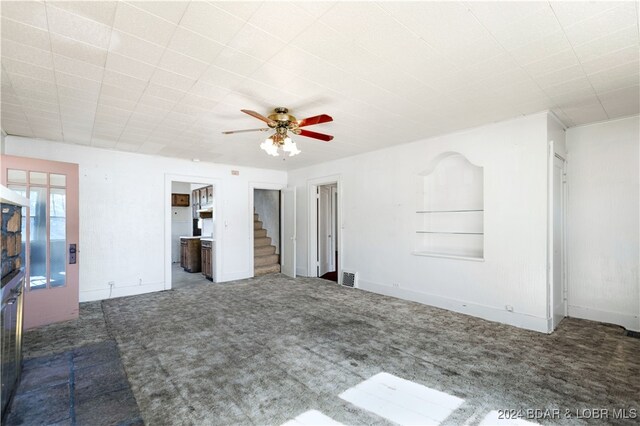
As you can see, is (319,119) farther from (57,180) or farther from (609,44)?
(57,180)

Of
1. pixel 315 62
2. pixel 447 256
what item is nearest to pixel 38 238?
pixel 315 62

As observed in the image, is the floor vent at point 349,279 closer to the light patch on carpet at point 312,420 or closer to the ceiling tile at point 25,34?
the light patch on carpet at point 312,420

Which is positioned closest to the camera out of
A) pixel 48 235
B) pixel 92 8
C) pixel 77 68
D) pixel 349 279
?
pixel 92 8

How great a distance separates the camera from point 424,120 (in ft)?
12.8

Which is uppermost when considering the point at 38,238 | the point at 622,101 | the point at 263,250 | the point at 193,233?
the point at 622,101

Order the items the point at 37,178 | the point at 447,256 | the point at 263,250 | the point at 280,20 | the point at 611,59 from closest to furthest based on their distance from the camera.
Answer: the point at 280,20, the point at 611,59, the point at 37,178, the point at 447,256, the point at 263,250

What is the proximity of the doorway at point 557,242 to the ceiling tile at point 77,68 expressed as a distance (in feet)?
16.2

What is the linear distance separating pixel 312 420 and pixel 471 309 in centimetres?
312

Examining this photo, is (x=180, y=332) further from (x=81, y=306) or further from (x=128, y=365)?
(x=81, y=306)

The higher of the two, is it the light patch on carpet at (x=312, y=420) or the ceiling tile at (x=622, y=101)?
the ceiling tile at (x=622, y=101)

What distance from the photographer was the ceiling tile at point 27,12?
1.77 meters

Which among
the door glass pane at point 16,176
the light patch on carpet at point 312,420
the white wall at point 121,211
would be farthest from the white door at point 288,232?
the light patch on carpet at point 312,420

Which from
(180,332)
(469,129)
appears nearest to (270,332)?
(180,332)

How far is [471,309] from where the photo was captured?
420 centimetres
